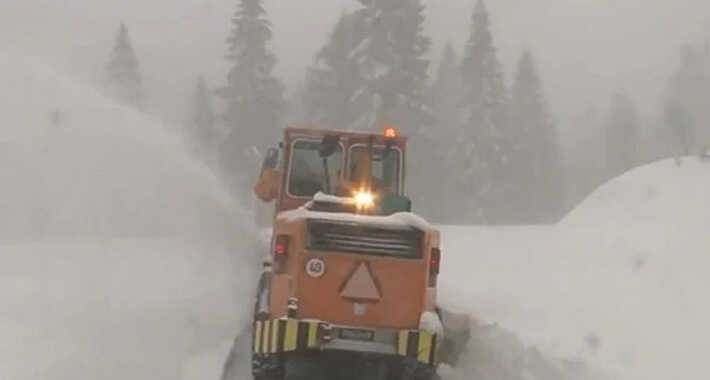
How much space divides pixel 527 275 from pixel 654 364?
4.65m

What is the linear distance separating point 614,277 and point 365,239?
513 centimetres

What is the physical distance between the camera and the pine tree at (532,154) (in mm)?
46562

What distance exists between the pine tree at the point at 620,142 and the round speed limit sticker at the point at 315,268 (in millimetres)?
72418

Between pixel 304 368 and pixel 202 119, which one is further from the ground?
pixel 202 119

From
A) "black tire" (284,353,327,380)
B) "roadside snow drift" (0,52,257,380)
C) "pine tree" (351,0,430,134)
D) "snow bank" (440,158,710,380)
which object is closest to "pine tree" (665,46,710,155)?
"pine tree" (351,0,430,134)

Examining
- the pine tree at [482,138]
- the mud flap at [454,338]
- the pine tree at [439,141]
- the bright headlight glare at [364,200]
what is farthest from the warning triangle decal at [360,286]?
the pine tree at [482,138]

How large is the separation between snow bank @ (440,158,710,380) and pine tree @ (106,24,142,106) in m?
29.7

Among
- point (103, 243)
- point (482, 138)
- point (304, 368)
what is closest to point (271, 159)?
point (304, 368)

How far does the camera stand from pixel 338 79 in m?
38.8

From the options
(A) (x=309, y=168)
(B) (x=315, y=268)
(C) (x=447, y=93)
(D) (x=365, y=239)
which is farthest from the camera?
(C) (x=447, y=93)

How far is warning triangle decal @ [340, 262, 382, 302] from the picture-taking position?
8.80 metres

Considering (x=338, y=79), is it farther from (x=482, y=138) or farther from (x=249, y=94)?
(x=482, y=138)

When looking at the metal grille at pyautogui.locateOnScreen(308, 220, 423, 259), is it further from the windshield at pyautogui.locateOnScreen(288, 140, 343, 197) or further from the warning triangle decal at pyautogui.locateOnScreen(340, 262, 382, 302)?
the windshield at pyautogui.locateOnScreen(288, 140, 343, 197)

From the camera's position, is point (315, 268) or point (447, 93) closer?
point (315, 268)
